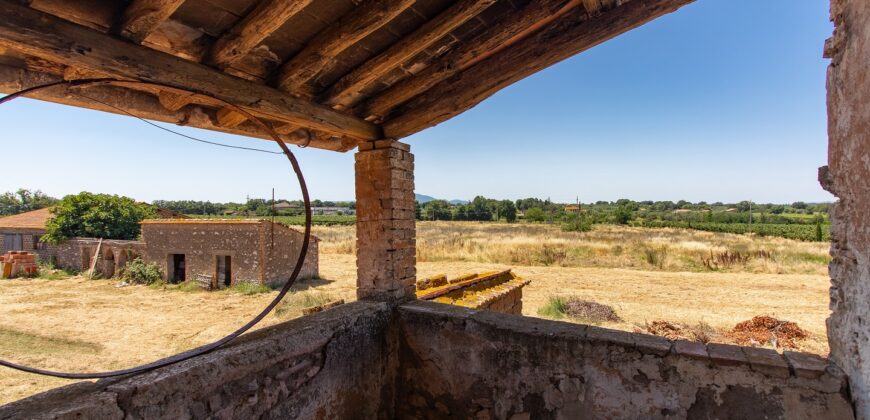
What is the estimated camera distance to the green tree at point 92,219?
733 inches

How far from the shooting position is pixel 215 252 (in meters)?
13.6

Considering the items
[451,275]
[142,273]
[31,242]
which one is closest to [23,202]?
[31,242]

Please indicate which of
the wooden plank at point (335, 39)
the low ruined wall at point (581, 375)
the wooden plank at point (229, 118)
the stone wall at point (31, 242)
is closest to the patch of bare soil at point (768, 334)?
the low ruined wall at point (581, 375)

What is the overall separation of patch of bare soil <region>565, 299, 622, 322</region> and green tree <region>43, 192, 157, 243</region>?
22.4 metres

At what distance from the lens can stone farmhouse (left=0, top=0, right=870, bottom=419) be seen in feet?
5.99

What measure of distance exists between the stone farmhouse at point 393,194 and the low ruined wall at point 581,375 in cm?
1

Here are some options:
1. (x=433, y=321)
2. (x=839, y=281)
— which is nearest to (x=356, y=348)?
(x=433, y=321)

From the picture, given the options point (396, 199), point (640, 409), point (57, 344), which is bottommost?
point (57, 344)

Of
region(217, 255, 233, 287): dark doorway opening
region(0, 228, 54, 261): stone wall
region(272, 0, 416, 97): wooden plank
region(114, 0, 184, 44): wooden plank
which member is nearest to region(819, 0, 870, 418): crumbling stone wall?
region(272, 0, 416, 97): wooden plank

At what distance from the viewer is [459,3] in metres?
2.29

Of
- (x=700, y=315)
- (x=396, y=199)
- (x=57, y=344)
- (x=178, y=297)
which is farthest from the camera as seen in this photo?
(x=178, y=297)

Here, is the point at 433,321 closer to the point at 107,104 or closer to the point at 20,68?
the point at 107,104

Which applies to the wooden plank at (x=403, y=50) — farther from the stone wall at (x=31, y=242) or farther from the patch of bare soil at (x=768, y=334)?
the stone wall at (x=31, y=242)

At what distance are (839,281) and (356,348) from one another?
3.08 meters
